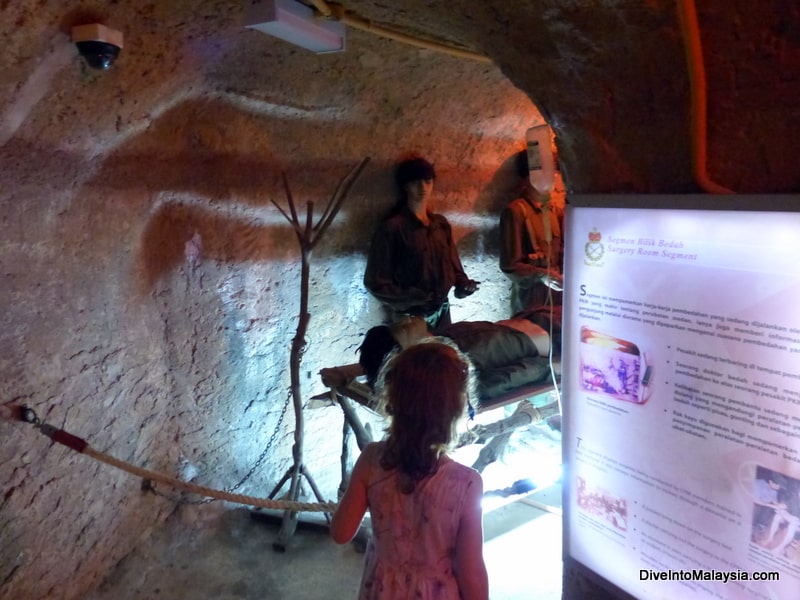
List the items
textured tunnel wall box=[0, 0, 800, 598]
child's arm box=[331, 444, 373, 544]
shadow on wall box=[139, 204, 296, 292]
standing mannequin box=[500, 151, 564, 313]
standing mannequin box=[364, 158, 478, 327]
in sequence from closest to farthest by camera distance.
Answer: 1. textured tunnel wall box=[0, 0, 800, 598]
2. child's arm box=[331, 444, 373, 544]
3. shadow on wall box=[139, 204, 296, 292]
4. standing mannequin box=[364, 158, 478, 327]
5. standing mannequin box=[500, 151, 564, 313]

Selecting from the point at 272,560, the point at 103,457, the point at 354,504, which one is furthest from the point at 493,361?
the point at 103,457

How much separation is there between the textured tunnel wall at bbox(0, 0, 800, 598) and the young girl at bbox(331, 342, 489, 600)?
559 millimetres

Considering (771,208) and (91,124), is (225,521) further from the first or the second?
(771,208)

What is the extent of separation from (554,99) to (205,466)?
7.59 feet

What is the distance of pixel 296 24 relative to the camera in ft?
7.50

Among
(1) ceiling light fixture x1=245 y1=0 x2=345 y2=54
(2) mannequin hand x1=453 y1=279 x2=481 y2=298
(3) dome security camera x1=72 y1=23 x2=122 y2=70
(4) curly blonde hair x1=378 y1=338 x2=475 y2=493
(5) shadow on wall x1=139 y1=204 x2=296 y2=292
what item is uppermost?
(1) ceiling light fixture x1=245 y1=0 x2=345 y2=54

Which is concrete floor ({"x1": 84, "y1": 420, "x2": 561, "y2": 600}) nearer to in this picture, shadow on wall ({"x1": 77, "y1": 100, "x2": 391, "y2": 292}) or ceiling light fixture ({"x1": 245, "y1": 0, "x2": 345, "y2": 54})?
shadow on wall ({"x1": 77, "y1": 100, "x2": 391, "y2": 292})

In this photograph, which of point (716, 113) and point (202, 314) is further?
point (202, 314)

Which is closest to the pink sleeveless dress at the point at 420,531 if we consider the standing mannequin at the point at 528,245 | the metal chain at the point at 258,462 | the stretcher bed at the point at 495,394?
the stretcher bed at the point at 495,394

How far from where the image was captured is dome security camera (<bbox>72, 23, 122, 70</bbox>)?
5.80 feet

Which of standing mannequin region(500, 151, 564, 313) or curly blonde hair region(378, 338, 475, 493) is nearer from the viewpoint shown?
curly blonde hair region(378, 338, 475, 493)

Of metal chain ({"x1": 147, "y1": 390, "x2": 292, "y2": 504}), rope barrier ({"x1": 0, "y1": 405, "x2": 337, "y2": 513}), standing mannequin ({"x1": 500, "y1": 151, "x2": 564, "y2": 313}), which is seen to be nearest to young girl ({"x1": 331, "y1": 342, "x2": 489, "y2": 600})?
rope barrier ({"x1": 0, "y1": 405, "x2": 337, "y2": 513})

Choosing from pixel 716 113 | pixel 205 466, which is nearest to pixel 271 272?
pixel 205 466

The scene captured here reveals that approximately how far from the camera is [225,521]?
2.95 m
